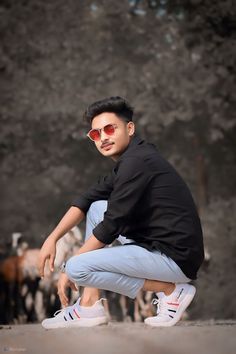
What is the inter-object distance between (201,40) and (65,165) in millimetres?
3013

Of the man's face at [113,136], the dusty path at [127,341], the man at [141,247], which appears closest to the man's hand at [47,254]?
the man at [141,247]

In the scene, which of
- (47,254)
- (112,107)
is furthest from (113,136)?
(47,254)

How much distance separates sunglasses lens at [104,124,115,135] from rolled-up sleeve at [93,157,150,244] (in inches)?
12.0

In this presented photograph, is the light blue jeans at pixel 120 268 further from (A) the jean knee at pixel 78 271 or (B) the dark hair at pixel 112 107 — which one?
(B) the dark hair at pixel 112 107

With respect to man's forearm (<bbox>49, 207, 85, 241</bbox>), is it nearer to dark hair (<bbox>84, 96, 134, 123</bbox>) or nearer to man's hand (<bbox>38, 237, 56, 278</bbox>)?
man's hand (<bbox>38, 237, 56, 278</bbox>)

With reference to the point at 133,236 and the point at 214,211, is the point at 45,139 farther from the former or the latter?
the point at 133,236

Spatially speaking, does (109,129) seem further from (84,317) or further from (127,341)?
(127,341)

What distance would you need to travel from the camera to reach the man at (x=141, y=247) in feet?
10.8

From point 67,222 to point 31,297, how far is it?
5253 millimetres

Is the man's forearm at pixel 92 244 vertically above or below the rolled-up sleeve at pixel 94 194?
below

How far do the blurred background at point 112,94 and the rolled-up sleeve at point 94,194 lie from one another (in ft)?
17.7

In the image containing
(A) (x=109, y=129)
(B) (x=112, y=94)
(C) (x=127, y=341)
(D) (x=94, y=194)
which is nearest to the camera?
(C) (x=127, y=341)

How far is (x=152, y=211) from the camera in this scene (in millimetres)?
3379

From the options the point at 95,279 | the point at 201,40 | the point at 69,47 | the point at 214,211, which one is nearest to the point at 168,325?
the point at 95,279
